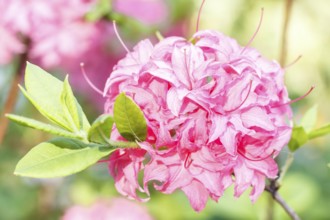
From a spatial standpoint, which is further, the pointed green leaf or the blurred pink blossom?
the blurred pink blossom

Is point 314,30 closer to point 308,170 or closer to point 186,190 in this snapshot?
point 308,170

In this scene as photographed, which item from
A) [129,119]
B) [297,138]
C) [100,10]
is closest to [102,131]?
[129,119]

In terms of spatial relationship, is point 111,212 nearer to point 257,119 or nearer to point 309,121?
point 309,121

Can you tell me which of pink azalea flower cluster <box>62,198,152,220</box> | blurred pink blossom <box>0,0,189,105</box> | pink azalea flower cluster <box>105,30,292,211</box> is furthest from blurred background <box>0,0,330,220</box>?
pink azalea flower cluster <box>105,30,292,211</box>

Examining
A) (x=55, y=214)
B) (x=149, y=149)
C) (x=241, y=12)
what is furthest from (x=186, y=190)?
(x=241, y=12)

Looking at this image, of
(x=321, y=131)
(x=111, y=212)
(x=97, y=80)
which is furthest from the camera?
(x=97, y=80)

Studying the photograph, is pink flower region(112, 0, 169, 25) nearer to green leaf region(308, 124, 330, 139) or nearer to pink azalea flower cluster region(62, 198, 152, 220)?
pink azalea flower cluster region(62, 198, 152, 220)
